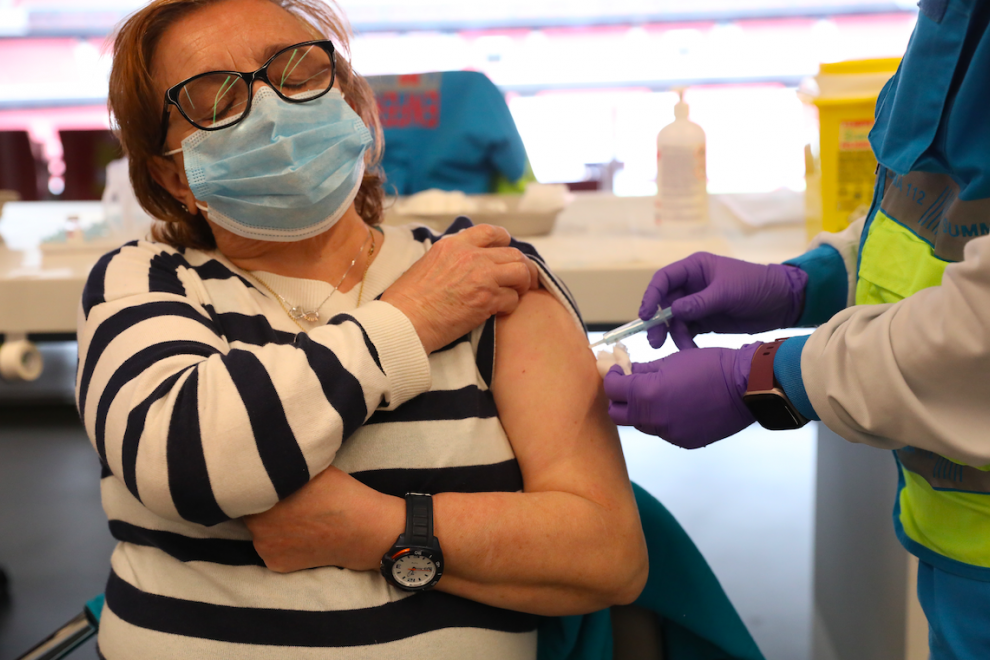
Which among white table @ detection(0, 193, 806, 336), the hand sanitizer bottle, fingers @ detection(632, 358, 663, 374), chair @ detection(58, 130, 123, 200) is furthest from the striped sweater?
chair @ detection(58, 130, 123, 200)

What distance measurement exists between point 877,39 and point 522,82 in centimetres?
330

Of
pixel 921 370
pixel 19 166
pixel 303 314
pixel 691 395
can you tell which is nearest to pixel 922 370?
pixel 921 370

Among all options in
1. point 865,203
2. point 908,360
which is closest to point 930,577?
point 908,360

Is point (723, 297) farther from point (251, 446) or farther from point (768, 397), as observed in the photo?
point (251, 446)

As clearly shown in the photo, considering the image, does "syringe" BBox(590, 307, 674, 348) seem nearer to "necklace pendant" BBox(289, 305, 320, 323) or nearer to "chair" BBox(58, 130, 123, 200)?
"necklace pendant" BBox(289, 305, 320, 323)

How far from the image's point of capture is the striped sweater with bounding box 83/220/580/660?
867 mm

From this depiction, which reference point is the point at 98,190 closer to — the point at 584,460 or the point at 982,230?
the point at 584,460

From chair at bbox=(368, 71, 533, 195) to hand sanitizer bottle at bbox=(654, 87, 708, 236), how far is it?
42cm

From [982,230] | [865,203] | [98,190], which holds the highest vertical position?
[982,230]

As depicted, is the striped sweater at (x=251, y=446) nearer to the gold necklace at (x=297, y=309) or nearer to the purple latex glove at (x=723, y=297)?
the gold necklace at (x=297, y=309)

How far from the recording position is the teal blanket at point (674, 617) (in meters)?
1.11

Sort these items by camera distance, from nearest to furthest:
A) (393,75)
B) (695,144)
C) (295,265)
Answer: (295,265), (695,144), (393,75)

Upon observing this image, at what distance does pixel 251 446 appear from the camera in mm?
857

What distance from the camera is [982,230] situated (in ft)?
2.55
